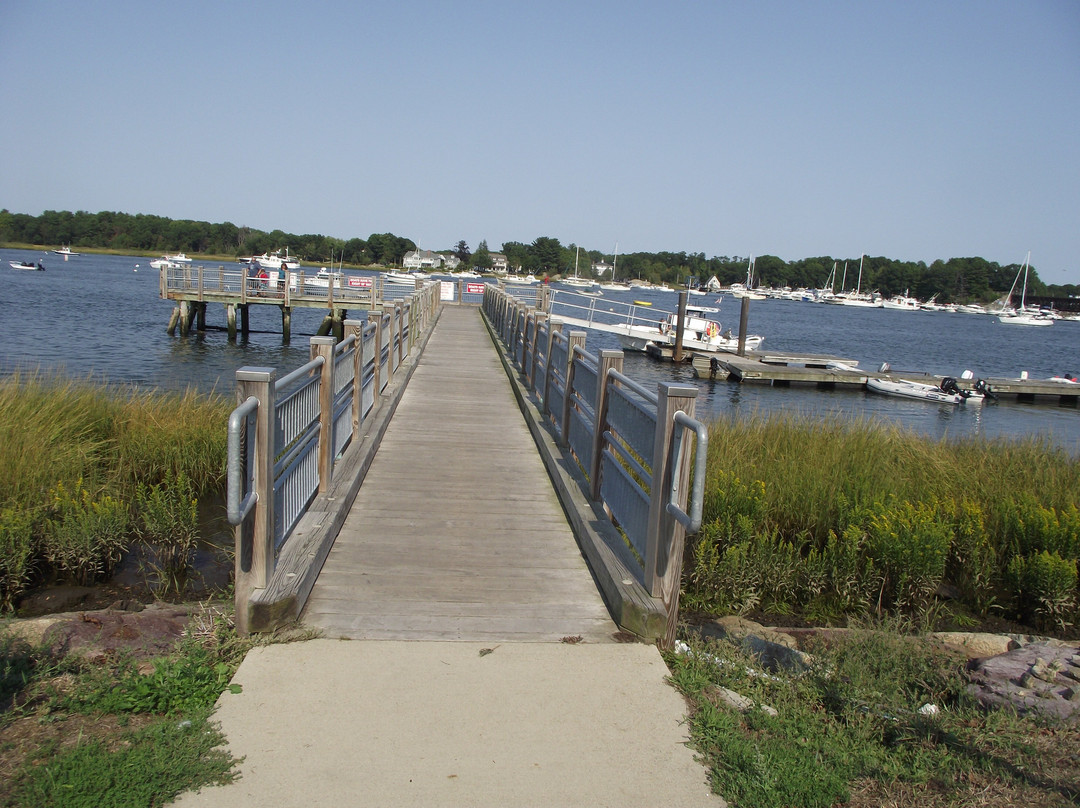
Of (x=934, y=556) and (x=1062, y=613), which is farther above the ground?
(x=934, y=556)

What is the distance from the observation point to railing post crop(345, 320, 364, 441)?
8531 millimetres

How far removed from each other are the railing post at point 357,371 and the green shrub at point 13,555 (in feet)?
9.70

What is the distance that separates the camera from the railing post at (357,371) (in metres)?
8.53

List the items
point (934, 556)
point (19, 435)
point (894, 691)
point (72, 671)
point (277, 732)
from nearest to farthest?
point (277, 732), point (72, 671), point (894, 691), point (934, 556), point (19, 435)

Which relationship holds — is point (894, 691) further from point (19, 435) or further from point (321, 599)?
point (19, 435)

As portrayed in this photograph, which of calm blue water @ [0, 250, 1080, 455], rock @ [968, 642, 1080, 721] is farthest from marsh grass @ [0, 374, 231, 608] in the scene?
rock @ [968, 642, 1080, 721]

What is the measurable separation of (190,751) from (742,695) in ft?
8.50

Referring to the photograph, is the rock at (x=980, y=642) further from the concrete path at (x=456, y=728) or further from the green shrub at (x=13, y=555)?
the green shrub at (x=13, y=555)

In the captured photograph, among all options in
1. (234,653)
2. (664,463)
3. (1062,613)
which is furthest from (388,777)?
(1062,613)

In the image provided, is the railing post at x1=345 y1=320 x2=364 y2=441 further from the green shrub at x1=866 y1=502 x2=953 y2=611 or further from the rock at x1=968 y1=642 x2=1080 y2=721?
the rock at x1=968 y1=642 x2=1080 y2=721

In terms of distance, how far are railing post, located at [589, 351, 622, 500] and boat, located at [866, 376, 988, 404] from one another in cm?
2924

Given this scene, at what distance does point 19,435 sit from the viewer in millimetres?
8875

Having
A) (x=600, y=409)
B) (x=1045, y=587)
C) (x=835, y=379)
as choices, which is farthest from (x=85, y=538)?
(x=835, y=379)

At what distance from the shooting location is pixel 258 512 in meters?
4.73
